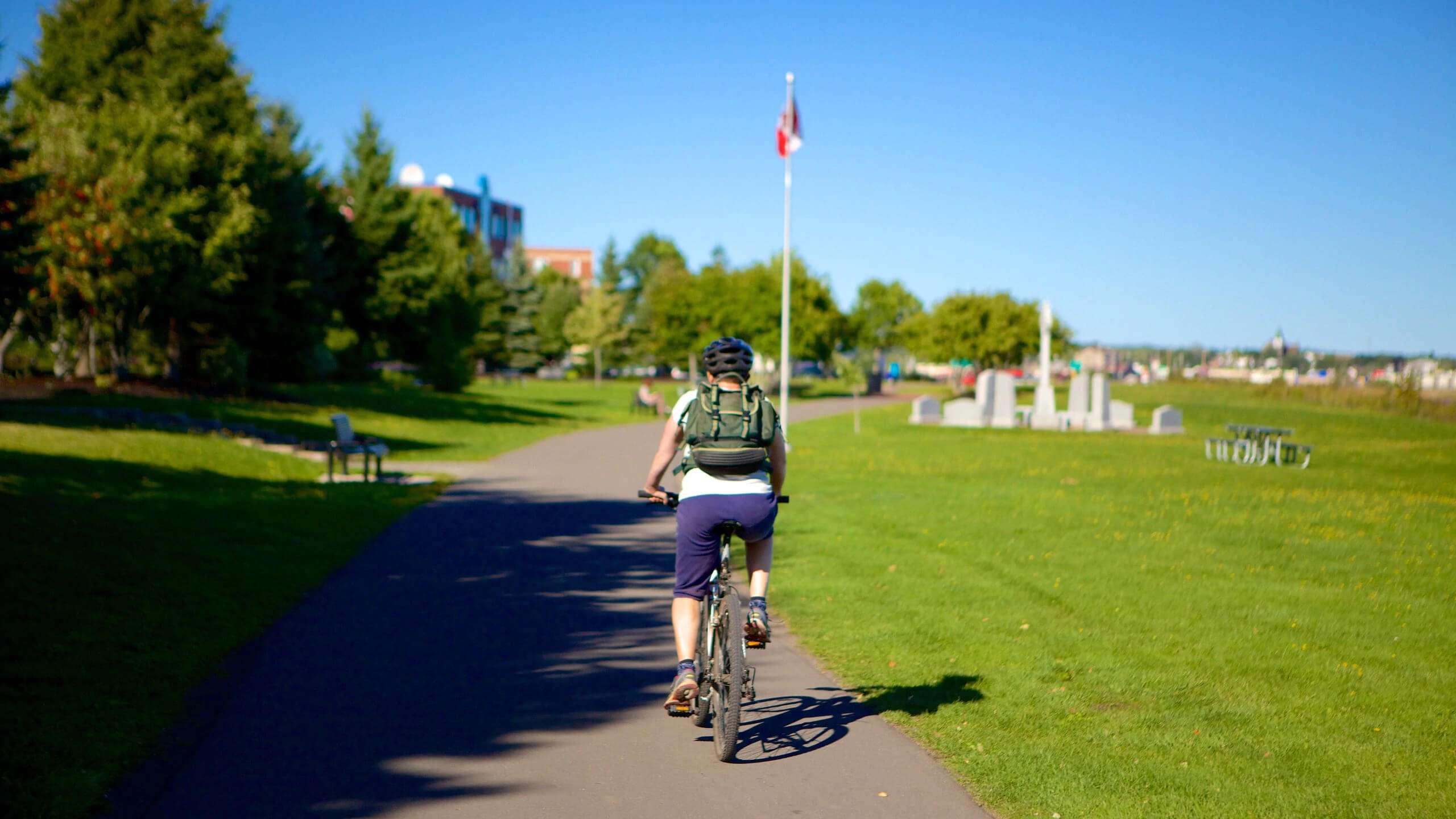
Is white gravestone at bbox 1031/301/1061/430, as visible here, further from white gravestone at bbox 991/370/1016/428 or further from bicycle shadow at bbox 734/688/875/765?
bicycle shadow at bbox 734/688/875/765

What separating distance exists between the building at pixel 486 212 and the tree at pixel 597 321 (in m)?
26.4

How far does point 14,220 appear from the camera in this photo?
61.5 feet

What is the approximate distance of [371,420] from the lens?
32.2 m

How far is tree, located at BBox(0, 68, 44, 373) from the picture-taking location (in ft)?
59.6

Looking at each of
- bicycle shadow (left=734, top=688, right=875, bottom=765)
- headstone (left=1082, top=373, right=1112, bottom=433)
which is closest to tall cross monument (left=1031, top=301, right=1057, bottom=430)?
headstone (left=1082, top=373, right=1112, bottom=433)

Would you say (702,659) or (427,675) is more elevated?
(702,659)

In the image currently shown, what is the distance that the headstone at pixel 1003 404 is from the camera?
37844 mm

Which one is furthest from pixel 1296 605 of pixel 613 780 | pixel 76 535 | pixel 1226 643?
pixel 76 535

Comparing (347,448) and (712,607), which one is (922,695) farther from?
(347,448)

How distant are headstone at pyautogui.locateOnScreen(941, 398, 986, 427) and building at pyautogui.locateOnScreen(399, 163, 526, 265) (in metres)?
84.8

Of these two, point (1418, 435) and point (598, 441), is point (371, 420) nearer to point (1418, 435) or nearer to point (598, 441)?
point (598, 441)

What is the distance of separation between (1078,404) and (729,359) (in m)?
34.6

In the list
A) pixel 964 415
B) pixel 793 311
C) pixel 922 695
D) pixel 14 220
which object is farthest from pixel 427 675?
pixel 793 311

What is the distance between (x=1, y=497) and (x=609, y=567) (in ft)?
19.4
